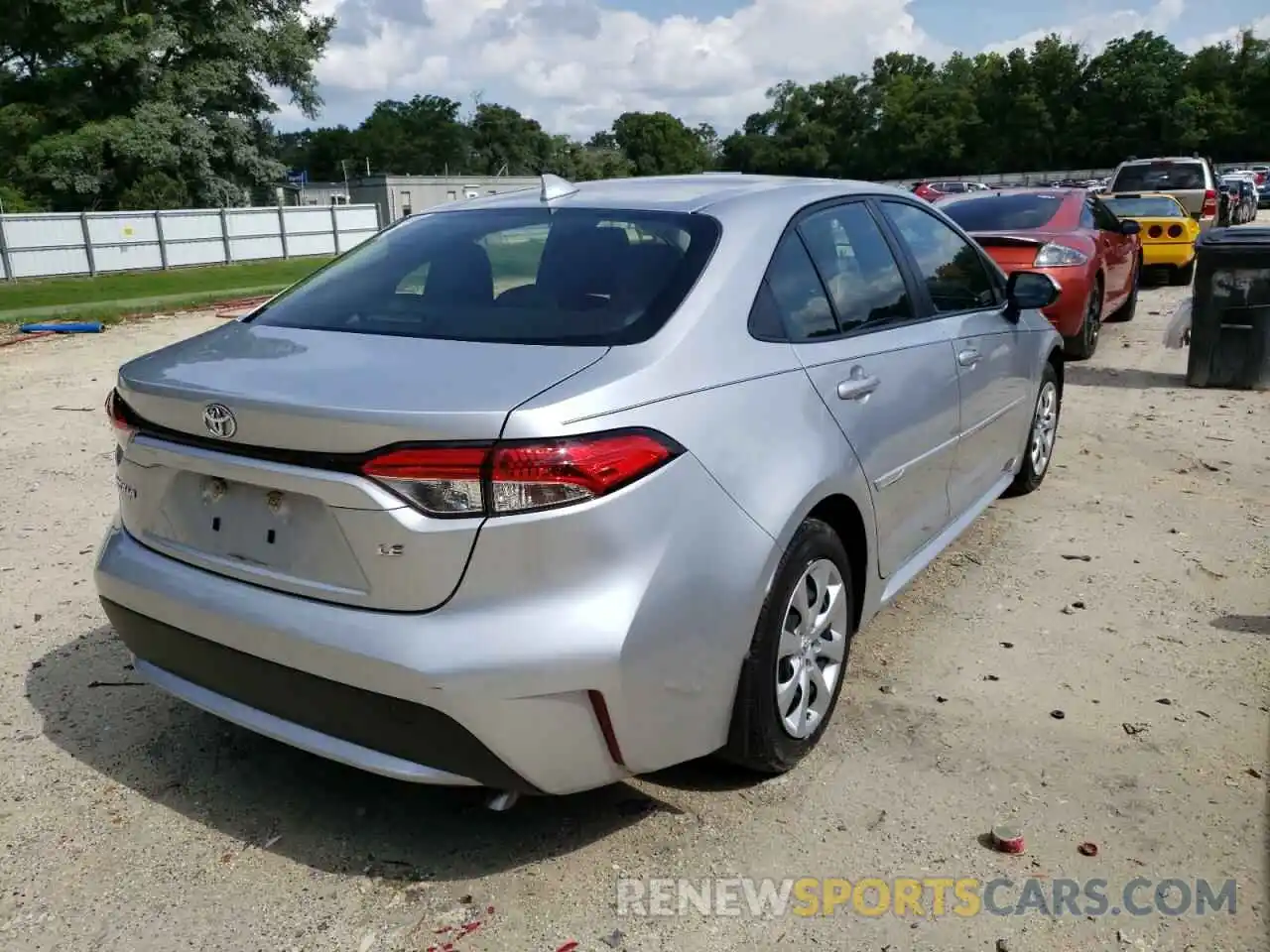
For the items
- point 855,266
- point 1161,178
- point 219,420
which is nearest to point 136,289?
point 1161,178

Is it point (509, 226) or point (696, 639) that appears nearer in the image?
point (696, 639)

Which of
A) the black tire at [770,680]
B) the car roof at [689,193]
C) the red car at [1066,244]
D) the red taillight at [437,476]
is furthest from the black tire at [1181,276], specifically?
the red taillight at [437,476]

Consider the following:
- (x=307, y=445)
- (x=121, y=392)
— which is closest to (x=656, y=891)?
(x=307, y=445)

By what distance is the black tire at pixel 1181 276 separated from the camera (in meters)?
15.7

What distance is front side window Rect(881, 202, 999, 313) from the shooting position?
4.19 meters

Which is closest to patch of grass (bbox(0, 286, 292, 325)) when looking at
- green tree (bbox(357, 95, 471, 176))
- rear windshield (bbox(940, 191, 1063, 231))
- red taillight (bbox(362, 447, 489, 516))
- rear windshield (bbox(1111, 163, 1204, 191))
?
rear windshield (bbox(940, 191, 1063, 231))

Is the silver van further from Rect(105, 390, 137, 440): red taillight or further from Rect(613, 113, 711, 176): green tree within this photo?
Rect(613, 113, 711, 176): green tree

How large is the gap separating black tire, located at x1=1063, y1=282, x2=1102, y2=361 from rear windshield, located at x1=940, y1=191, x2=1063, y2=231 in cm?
81

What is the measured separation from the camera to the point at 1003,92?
101 metres

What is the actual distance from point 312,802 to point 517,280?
64.2 inches

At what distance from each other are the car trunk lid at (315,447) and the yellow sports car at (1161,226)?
14.3m

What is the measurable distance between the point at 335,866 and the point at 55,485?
4452 mm

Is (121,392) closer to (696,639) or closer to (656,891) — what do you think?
(696,639)

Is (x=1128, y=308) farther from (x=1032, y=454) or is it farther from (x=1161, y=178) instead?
(x=1161, y=178)
